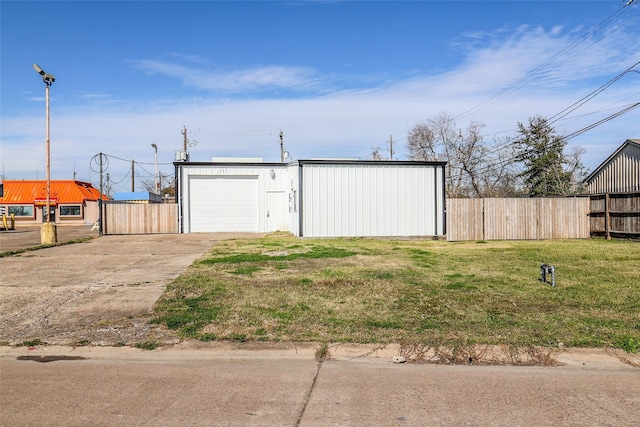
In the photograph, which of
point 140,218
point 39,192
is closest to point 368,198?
point 140,218

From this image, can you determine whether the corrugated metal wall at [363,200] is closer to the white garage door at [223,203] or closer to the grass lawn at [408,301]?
the white garage door at [223,203]

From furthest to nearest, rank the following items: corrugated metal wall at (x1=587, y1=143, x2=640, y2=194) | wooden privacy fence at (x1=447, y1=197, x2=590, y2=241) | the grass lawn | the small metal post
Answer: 1. corrugated metal wall at (x1=587, y1=143, x2=640, y2=194)
2. wooden privacy fence at (x1=447, y1=197, x2=590, y2=241)
3. the small metal post
4. the grass lawn

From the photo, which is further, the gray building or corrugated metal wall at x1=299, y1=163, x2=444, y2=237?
the gray building

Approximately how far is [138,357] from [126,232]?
21921mm

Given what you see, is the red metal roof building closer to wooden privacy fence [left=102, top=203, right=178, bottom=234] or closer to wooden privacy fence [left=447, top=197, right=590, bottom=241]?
wooden privacy fence [left=102, top=203, right=178, bottom=234]

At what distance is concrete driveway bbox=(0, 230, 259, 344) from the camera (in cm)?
682

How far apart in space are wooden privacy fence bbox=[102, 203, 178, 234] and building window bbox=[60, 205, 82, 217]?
30332mm

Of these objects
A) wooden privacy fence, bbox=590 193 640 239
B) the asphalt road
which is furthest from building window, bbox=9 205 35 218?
the asphalt road

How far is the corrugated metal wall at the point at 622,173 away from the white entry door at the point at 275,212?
16.7 m

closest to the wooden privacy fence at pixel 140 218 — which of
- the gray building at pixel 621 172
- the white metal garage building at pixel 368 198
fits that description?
the white metal garage building at pixel 368 198

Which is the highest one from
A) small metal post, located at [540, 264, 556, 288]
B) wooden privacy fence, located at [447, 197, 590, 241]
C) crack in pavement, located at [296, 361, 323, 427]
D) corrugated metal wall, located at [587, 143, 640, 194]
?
corrugated metal wall, located at [587, 143, 640, 194]

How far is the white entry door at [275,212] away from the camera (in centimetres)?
2743

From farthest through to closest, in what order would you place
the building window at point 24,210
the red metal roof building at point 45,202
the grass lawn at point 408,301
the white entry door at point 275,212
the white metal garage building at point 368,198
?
1. the building window at point 24,210
2. the red metal roof building at point 45,202
3. the white entry door at point 275,212
4. the white metal garage building at point 368,198
5. the grass lawn at point 408,301

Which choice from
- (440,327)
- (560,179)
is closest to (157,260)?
(440,327)
